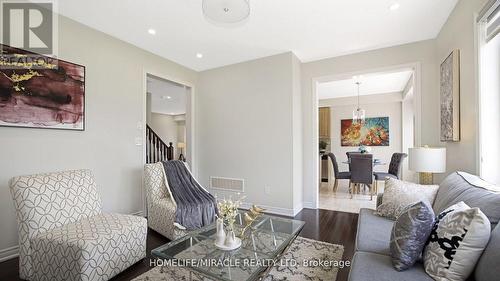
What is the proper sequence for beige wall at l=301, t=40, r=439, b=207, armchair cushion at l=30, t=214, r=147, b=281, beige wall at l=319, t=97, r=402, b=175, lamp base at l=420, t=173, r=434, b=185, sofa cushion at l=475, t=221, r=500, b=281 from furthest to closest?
1. beige wall at l=319, t=97, r=402, b=175
2. beige wall at l=301, t=40, r=439, b=207
3. lamp base at l=420, t=173, r=434, b=185
4. armchair cushion at l=30, t=214, r=147, b=281
5. sofa cushion at l=475, t=221, r=500, b=281

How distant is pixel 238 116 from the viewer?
3.98 m

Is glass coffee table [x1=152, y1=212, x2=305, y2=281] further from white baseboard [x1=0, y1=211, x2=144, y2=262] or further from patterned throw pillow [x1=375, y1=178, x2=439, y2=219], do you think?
white baseboard [x1=0, y1=211, x2=144, y2=262]

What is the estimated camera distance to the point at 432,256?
46.6 inches

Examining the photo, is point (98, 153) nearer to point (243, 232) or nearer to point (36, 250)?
point (36, 250)

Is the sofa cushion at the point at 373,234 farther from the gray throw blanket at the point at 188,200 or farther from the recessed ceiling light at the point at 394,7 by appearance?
the recessed ceiling light at the point at 394,7

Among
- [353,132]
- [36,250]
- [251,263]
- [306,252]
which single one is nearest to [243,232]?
[251,263]

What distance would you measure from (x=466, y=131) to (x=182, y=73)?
4027mm

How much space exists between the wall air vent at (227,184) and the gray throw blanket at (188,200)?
1040mm

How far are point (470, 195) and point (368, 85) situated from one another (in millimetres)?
4832

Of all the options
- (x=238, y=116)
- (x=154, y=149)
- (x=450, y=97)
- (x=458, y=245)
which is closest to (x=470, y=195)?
(x=458, y=245)

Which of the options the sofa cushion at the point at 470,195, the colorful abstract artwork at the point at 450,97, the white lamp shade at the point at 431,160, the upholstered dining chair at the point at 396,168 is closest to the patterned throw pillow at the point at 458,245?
the sofa cushion at the point at 470,195

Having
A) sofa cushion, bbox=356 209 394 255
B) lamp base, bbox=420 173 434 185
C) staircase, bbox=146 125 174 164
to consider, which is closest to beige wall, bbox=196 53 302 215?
staircase, bbox=146 125 174 164

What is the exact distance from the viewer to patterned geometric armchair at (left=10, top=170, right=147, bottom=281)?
166cm

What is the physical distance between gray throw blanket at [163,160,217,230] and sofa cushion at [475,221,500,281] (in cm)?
230
